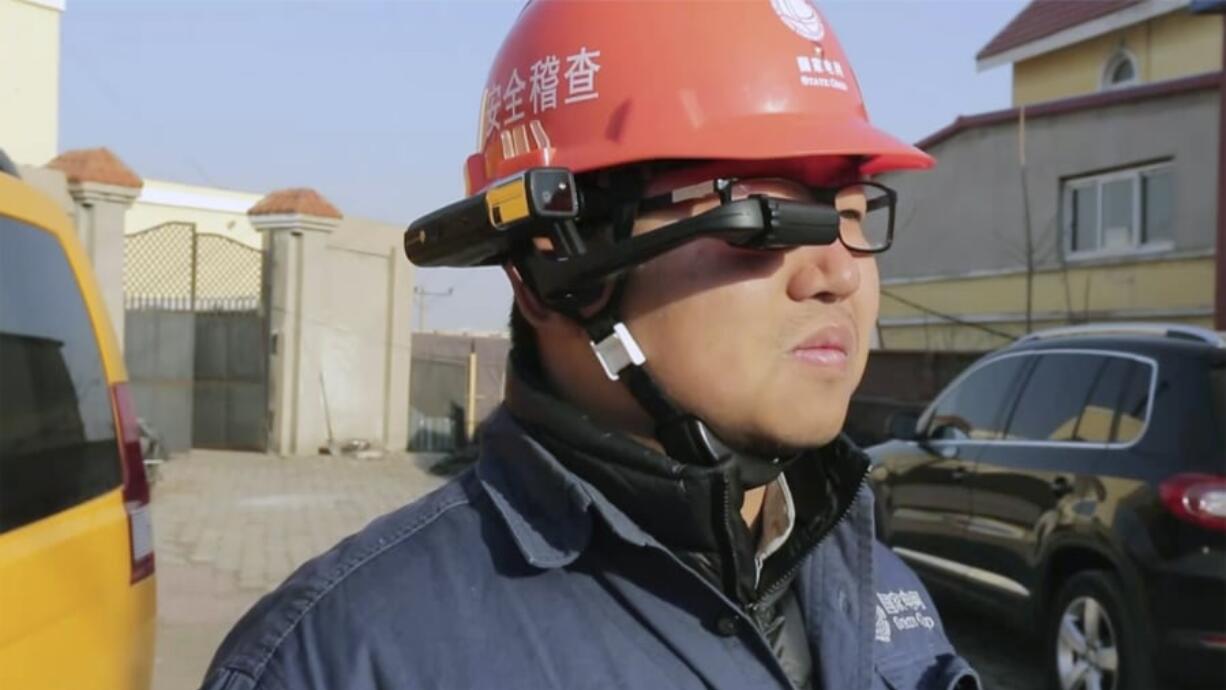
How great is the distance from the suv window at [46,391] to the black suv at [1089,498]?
8.01ft

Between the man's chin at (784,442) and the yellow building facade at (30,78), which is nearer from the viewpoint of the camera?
the man's chin at (784,442)

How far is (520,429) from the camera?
1.59 metres

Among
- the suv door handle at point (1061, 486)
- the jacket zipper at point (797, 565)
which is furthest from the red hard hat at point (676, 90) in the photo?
the suv door handle at point (1061, 486)

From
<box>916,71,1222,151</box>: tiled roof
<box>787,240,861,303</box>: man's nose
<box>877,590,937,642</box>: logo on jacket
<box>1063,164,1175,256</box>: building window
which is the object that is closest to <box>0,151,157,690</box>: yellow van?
<box>877,590,937,642</box>: logo on jacket

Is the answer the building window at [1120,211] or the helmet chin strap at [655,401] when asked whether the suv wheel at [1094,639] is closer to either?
the helmet chin strap at [655,401]

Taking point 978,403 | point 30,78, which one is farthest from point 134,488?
point 30,78

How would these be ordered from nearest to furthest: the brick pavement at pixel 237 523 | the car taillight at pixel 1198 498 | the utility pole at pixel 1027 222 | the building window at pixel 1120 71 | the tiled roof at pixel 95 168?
the car taillight at pixel 1198 498, the brick pavement at pixel 237 523, the tiled roof at pixel 95 168, the utility pole at pixel 1027 222, the building window at pixel 1120 71

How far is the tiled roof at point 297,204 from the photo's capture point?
15383 millimetres

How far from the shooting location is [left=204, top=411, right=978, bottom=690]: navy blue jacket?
1332 mm

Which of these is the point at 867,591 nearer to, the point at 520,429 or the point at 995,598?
the point at 520,429

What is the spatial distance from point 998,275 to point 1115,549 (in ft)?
40.7

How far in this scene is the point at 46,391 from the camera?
10.1ft

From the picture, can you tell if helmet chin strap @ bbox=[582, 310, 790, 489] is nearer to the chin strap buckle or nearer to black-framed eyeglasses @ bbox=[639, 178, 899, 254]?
the chin strap buckle

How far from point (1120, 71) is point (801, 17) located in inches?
741
